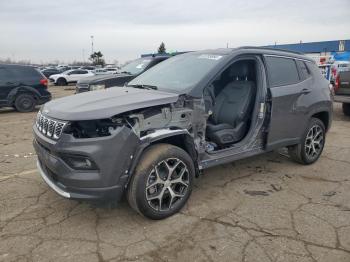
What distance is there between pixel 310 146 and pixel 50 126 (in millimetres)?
3918

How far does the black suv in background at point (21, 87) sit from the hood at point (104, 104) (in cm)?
862

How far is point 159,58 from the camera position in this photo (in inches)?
399

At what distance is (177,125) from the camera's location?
11.5 ft

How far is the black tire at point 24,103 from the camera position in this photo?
1134 centimetres

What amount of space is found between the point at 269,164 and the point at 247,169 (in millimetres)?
496

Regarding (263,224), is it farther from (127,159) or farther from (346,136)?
(346,136)

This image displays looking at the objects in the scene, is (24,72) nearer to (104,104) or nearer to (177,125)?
(104,104)

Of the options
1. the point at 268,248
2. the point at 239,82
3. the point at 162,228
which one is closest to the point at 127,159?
the point at 162,228

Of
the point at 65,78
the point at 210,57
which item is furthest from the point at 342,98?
the point at 65,78

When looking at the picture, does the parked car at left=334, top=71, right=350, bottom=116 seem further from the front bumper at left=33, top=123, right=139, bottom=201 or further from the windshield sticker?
the front bumper at left=33, top=123, right=139, bottom=201

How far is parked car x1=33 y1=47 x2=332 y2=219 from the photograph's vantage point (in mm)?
3045

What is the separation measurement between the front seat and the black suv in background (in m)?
8.88

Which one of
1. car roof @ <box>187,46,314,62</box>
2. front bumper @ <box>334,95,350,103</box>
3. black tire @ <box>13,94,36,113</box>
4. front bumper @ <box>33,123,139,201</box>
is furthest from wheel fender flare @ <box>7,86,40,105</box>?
front bumper @ <box>334,95,350,103</box>

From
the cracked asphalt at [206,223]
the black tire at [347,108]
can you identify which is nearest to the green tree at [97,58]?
the black tire at [347,108]
